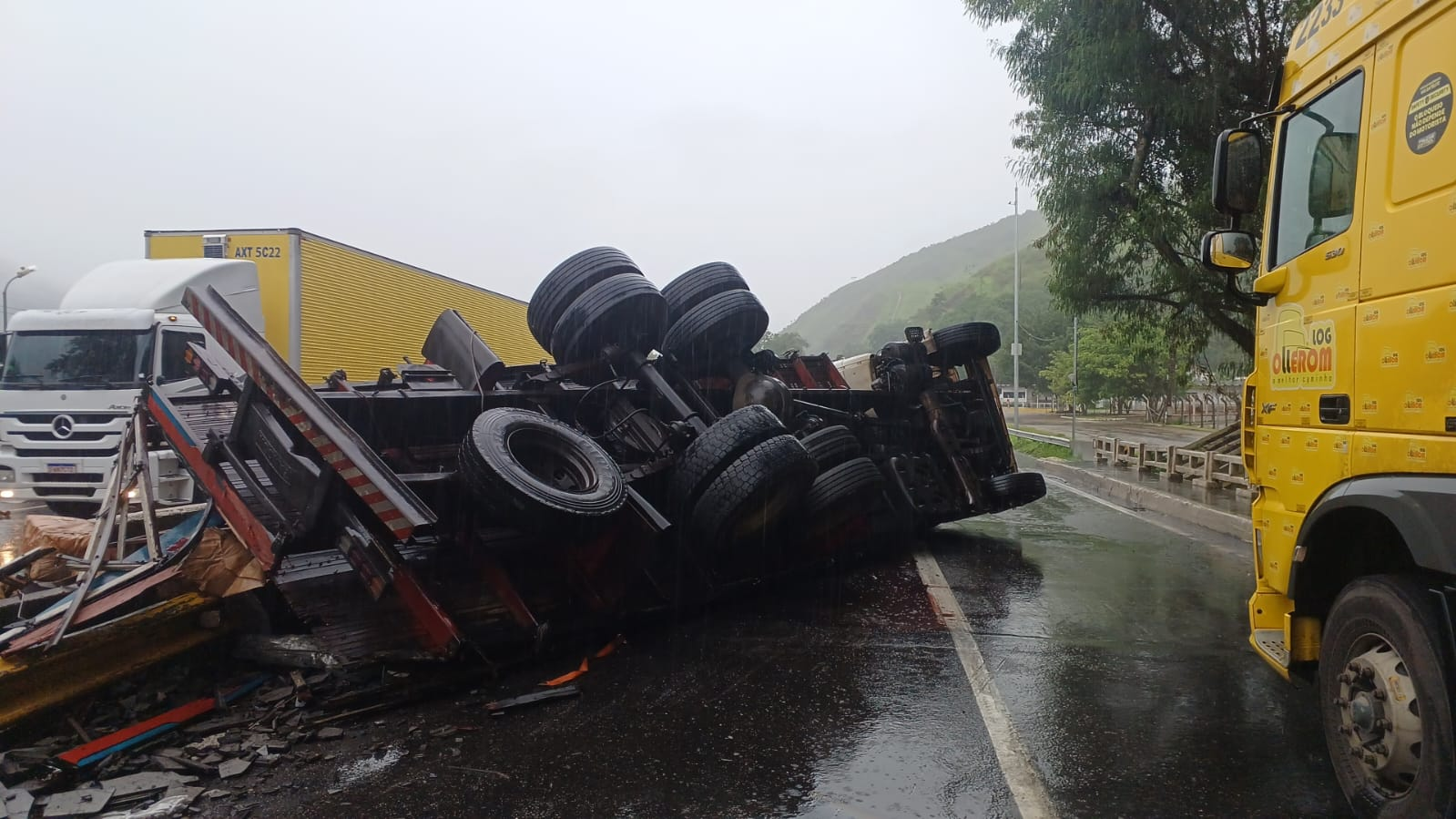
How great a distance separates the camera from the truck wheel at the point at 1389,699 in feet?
8.14

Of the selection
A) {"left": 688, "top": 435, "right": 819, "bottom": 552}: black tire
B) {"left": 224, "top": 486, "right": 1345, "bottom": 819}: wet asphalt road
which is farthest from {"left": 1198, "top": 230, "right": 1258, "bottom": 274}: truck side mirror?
{"left": 688, "top": 435, "right": 819, "bottom": 552}: black tire

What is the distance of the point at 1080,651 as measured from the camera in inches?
202

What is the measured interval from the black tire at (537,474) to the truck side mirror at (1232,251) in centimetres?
338

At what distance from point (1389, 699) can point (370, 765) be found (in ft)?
12.8

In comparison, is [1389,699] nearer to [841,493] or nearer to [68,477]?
[841,493]

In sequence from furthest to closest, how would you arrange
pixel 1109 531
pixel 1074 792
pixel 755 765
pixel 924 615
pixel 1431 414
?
pixel 1109 531, pixel 924 615, pixel 755 765, pixel 1074 792, pixel 1431 414

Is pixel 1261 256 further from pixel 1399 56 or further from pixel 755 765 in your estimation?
pixel 755 765

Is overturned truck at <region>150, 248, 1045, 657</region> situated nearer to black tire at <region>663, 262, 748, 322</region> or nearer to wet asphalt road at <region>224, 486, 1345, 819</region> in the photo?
black tire at <region>663, 262, 748, 322</region>

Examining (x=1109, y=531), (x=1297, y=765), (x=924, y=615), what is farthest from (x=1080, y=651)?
(x=1109, y=531)

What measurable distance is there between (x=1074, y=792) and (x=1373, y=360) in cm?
196

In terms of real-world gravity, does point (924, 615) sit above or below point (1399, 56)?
below

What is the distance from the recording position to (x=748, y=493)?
543 centimetres

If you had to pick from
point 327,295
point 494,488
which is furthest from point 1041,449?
point 494,488

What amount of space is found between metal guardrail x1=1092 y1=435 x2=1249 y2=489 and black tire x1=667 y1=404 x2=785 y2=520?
7926 millimetres
